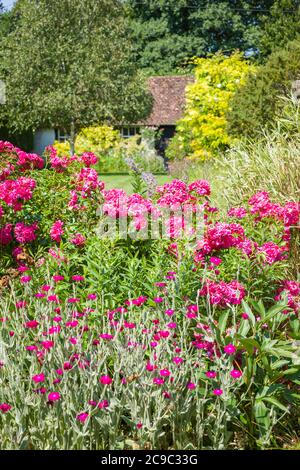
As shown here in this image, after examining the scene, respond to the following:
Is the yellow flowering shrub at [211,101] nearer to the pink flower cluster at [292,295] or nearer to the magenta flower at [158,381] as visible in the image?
the pink flower cluster at [292,295]

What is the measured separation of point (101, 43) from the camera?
27.3m

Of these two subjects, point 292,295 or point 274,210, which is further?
point 274,210

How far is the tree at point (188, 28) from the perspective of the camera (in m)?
36.2

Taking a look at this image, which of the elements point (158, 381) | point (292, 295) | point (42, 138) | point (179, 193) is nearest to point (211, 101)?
point (179, 193)

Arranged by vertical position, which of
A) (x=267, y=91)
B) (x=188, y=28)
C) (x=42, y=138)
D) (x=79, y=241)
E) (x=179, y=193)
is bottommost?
(x=79, y=241)

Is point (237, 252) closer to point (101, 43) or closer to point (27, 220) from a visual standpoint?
point (27, 220)

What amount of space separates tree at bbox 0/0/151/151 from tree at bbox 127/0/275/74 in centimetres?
779

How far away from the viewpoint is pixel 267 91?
12.4 m

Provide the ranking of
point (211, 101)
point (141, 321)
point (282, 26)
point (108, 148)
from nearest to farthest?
point (141, 321) < point (211, 101) < point (282, 26) < point (108, 148)

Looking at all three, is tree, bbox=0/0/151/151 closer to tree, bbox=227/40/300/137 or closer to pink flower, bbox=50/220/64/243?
tree, bbox=227/40/300/137

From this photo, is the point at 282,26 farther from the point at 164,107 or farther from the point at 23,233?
the point at 23,233

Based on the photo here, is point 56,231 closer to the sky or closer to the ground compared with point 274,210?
closer to the ground

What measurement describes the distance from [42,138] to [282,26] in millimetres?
14817

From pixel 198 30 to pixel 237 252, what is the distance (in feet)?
113
